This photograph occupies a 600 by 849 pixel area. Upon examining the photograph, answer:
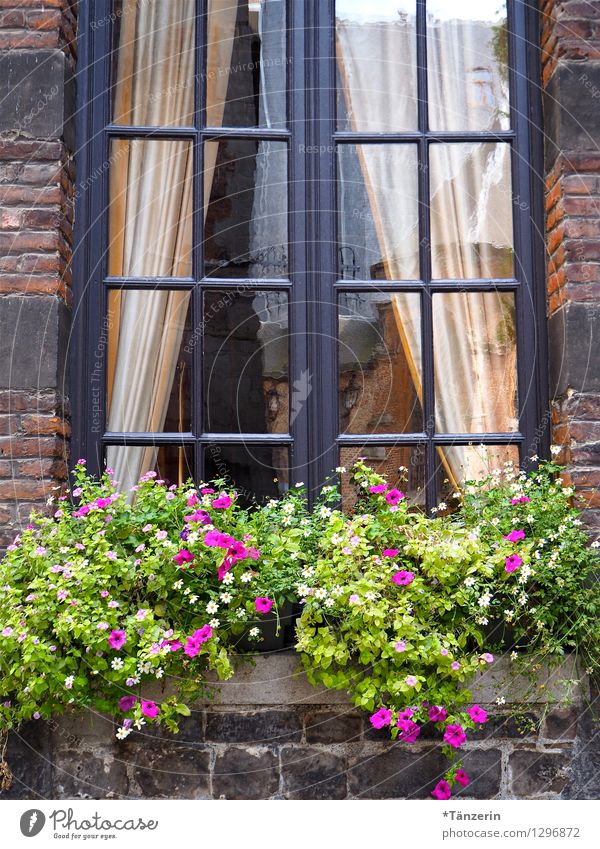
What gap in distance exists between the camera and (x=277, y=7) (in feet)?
11.7

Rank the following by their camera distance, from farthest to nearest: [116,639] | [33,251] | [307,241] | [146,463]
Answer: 1. [307,241]
2. [146,463]
3. [33,251]
4. [116,639]

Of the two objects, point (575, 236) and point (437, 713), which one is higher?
point (575, 236)

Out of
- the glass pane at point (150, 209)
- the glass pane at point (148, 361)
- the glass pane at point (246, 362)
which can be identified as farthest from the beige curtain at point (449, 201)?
the glass pane at point (148, 361)

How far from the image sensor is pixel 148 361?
3412 mm

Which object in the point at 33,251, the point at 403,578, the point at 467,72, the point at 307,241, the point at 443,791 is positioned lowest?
the point at 443,791

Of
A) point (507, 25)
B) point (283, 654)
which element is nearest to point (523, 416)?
point (283, 654)

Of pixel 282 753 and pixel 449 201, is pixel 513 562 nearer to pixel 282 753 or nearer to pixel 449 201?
pixel 282 753

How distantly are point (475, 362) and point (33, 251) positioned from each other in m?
1.71

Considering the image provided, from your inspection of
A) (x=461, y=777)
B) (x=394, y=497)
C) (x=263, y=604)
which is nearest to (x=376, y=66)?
(x=394, y=497)

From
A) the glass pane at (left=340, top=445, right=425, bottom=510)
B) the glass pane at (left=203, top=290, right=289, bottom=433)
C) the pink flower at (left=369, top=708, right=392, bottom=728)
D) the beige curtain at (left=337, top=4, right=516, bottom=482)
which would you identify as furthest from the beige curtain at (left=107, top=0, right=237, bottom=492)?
the pink flower at (left=369, top=708, right=392, bottom=728)

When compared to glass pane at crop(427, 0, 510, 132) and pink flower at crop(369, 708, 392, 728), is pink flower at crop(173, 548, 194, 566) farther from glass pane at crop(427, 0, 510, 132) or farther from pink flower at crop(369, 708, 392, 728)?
glass pane at crop(427, 0, 510, 132)

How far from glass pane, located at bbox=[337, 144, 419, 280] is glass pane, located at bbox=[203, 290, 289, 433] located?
349 mm

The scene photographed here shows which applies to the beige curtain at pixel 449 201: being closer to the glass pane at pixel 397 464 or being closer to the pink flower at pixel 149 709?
the glass pane at pixel 397 464

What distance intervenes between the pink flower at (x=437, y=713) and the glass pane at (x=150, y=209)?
6.00ft
